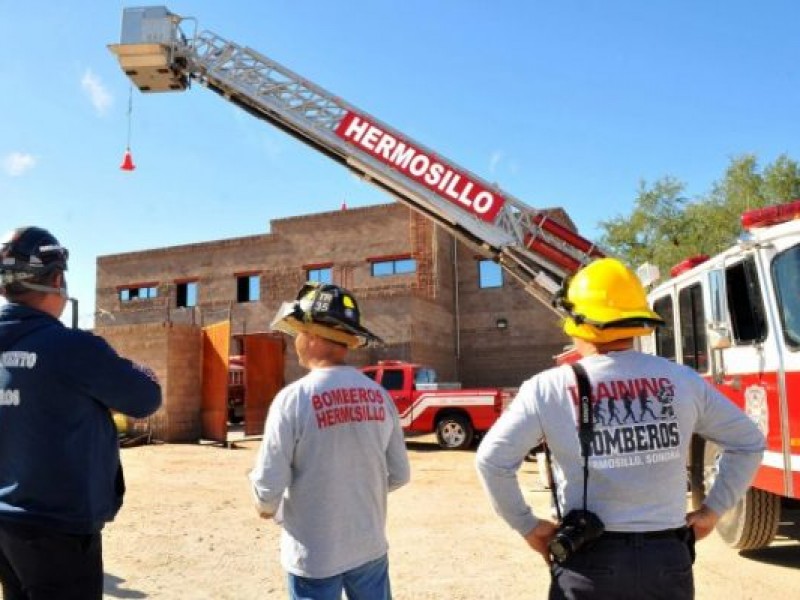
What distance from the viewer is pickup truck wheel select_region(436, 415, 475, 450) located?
1449cm

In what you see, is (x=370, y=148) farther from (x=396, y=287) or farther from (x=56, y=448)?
(x=396, y=287)

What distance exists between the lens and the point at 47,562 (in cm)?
229

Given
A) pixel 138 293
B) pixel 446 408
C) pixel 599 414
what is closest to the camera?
pixel 599 414

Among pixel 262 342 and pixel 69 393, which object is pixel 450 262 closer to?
pixel 262 342

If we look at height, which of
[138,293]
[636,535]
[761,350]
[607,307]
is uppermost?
[138,293]

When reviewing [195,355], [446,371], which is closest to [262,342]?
[195,355]

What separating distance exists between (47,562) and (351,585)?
42.0 inches

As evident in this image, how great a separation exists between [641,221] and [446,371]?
37.7ft

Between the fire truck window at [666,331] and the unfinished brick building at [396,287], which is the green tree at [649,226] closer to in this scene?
the unfinished brick building at [396,287]

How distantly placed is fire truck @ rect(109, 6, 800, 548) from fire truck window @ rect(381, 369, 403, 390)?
500cm

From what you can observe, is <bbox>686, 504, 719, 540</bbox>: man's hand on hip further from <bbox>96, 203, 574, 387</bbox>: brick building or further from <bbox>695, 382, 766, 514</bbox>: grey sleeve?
<bbox>96, 203, 574, 387</bbox>: brick building

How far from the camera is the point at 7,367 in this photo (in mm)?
2412

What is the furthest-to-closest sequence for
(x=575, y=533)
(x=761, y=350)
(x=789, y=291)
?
(x=761, y=350), (x=789, y=291), (x=575, y=533)

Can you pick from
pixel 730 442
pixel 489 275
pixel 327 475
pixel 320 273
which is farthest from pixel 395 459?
pixel 320 273
